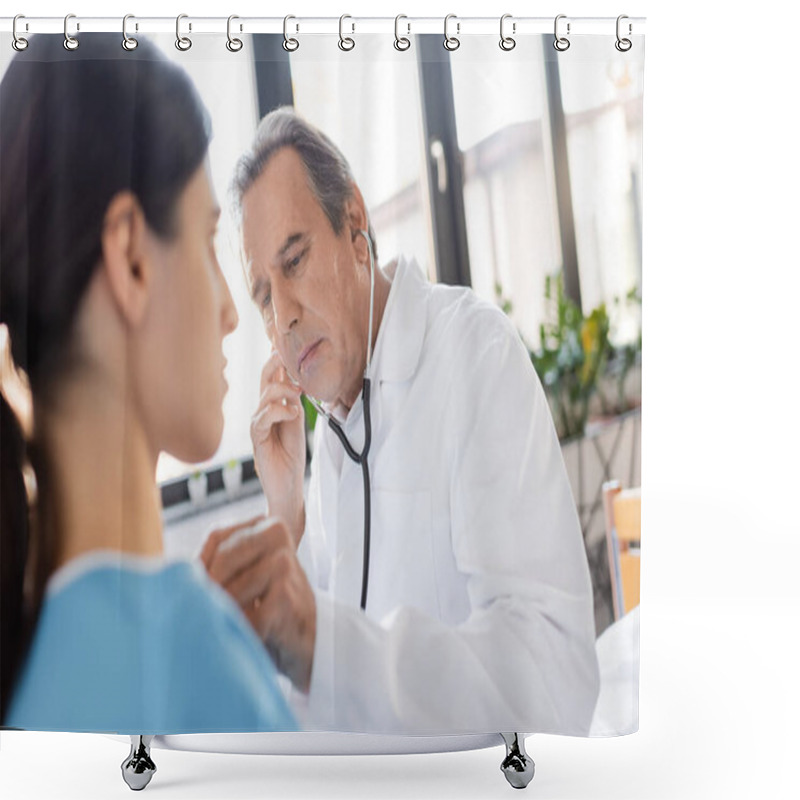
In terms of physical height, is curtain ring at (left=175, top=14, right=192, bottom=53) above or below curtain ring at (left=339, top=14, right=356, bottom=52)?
above

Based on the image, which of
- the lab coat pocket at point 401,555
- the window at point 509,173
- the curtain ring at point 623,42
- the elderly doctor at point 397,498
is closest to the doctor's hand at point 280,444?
the elderly doctor at point 397,498

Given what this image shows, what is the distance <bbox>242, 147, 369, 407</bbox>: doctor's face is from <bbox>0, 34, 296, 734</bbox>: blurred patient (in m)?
0.07

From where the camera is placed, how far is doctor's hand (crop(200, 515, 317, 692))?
5.79ft

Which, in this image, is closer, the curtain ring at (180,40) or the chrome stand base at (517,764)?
the curtain ring at (180,40)

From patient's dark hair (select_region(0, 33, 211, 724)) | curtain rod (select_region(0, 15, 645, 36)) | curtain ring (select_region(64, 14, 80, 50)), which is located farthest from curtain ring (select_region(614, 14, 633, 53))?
curtain ring (select_region(64, 14, 80, 50))

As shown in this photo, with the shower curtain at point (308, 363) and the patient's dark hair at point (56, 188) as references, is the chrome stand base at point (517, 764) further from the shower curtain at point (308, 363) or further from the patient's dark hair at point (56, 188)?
the patient's dark hair at point (56, 188)

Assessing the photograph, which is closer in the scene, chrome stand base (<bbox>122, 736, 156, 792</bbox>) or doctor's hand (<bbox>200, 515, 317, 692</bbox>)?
doctor's hand (<bbox>200, 515, 317, 692</bbox>)

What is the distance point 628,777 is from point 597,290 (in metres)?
0.92

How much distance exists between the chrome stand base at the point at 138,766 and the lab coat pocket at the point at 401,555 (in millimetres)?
532

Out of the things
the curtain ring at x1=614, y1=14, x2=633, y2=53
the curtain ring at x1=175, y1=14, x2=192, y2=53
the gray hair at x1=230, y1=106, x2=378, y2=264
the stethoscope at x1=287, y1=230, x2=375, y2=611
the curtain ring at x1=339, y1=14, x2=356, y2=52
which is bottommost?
the stethoscope at x1=287, y1=230, x2=375, y2=611

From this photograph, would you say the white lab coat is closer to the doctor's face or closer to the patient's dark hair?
the doctor's face

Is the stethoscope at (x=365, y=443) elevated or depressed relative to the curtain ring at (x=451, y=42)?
depressed

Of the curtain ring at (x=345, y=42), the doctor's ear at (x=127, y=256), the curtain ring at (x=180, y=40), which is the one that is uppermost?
the curtain ring at (x=180, y=40)

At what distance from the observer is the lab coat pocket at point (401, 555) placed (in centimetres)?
176
